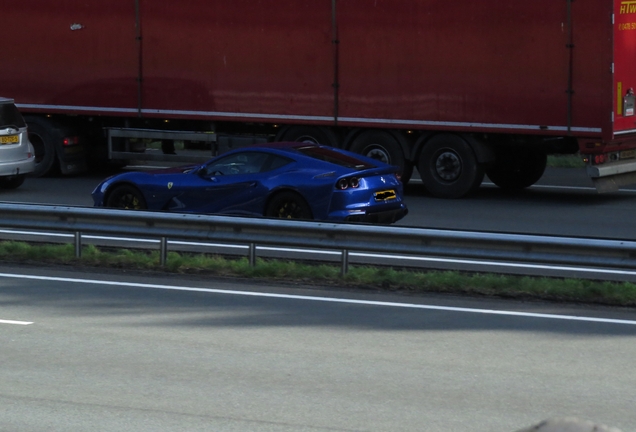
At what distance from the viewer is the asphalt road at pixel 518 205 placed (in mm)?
15609

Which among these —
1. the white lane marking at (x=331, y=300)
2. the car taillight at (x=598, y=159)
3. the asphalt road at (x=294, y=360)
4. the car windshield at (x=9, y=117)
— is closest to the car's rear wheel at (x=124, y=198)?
the white lane marking at (x=331, y=300)

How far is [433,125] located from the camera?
61.0 feet

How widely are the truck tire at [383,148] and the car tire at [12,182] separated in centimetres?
590

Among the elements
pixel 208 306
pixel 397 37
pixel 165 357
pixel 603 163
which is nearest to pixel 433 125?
pixel 397 37

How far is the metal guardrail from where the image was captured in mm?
10633

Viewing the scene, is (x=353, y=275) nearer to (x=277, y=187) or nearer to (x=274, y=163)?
(x=277, y=187)

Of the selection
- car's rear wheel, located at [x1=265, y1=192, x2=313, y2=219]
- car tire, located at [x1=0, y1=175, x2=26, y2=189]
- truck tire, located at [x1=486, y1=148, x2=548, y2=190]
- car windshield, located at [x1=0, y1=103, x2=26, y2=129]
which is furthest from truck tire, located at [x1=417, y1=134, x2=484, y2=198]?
car tire, located at [x1=0, y1=175, x2=26, y2=189]

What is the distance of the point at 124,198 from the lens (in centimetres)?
1561

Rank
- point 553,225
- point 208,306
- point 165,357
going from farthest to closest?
1. point 553,225
2. point 208,306
3. point 165,357

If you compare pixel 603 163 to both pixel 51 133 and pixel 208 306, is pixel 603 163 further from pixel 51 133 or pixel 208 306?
pixel 51 133

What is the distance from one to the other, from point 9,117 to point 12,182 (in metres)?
1.34

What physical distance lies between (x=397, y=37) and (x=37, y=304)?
9878 mm

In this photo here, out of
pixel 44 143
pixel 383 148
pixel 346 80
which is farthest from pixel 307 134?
pixel 44 143

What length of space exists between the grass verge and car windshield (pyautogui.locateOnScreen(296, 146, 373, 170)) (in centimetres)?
231
